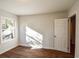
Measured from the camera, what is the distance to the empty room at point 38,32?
13.2 feet

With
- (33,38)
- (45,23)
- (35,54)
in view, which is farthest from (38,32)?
(35,54)

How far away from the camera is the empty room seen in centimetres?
404

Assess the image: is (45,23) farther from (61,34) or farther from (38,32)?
(61,34)

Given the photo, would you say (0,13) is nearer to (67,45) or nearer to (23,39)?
(23,39)

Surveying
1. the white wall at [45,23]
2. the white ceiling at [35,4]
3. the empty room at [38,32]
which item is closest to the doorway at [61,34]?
the empty room at [38,32]

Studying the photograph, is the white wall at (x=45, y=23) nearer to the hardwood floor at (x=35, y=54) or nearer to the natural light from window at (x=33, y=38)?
the natural light from window at (x=33, y=38)

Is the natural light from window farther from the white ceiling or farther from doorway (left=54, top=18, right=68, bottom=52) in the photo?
the white ceiling

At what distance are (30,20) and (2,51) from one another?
2647 millimetres

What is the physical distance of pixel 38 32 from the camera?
533cm

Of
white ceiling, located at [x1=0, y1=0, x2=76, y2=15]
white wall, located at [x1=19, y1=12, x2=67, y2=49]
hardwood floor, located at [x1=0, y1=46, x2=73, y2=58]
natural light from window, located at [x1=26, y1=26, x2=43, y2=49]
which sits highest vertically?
white ceiling, located at [x1=0, y1=0, x2=76, y2=15]

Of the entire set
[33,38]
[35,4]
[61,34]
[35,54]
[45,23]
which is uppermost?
[35,4]

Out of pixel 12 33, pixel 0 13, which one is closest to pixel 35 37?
pixel 12 33

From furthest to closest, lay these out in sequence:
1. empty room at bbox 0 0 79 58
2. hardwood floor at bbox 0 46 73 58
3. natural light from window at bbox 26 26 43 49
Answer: natural light from window at bbox 26 26 43 49, empty room at bbox 0 0 79 58, hardwood floor at bbox 0 46 73 58

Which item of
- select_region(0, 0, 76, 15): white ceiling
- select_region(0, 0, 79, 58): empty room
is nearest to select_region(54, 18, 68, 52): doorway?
select_region(0, 0, 79, 58): empty room
